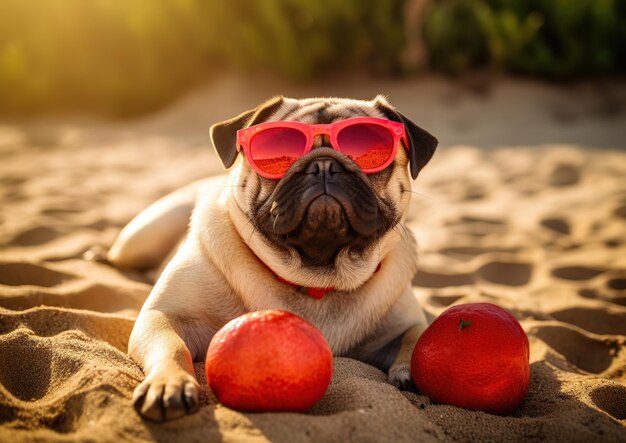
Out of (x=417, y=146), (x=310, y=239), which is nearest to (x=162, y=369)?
(x=310, y=239)

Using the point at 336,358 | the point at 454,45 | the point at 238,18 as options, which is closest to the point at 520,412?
the point at 336,358

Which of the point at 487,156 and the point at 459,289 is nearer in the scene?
the point at 459,289

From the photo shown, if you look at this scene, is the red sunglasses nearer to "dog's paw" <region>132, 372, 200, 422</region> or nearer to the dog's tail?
"dog's paw" <region>132, 372, 200, 422</region>

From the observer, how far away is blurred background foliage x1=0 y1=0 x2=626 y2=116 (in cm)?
805

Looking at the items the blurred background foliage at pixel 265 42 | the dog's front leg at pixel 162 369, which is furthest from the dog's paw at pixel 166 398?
the blurred background foliage at pixel 265 42

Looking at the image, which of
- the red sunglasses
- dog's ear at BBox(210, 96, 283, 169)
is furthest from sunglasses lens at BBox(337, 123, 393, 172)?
dog's ear at BBox(210, 96, 283, 169)

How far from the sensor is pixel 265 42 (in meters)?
9.20

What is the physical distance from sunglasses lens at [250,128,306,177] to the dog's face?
0.16 ft

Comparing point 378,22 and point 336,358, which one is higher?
point 378,22

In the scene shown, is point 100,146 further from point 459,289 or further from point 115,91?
point 459,289

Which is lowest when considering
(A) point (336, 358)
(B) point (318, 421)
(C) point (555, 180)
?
(C) point (555, 180)

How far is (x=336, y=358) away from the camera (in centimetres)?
234

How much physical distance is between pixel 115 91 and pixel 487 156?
674cm

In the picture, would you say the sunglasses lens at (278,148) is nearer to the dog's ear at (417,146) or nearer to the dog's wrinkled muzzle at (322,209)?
the dog's wrinkled muzzle at (322,209)
